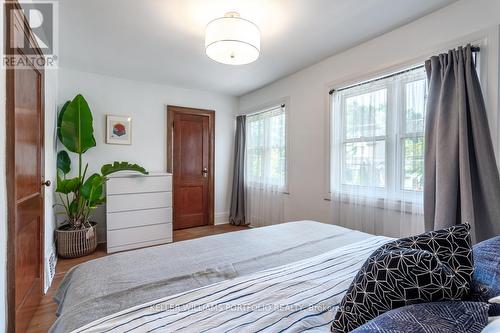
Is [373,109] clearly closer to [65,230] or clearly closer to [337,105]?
[337,105]

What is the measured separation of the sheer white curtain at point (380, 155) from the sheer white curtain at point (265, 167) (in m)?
0.97

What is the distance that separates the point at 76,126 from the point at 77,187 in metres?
0.74

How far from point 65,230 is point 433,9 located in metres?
4.26

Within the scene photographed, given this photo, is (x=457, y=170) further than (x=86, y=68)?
No

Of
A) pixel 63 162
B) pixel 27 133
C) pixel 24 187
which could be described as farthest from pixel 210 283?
pixel 63 162

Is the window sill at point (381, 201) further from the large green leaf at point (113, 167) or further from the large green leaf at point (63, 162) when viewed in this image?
the large green leaf at point (63, 162)

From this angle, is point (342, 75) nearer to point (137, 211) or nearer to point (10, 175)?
point (10, 175)

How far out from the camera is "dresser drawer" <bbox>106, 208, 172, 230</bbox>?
10.3 ft

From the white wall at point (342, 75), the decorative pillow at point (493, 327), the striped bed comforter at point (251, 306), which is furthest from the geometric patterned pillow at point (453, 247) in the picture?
the white wall at point (342, 75)

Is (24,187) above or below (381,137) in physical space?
below

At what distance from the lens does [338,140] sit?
110 inches

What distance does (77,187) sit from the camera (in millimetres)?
2936

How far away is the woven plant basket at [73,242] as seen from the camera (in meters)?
2.87

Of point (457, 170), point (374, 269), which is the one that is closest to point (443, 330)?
point (374, 269)
